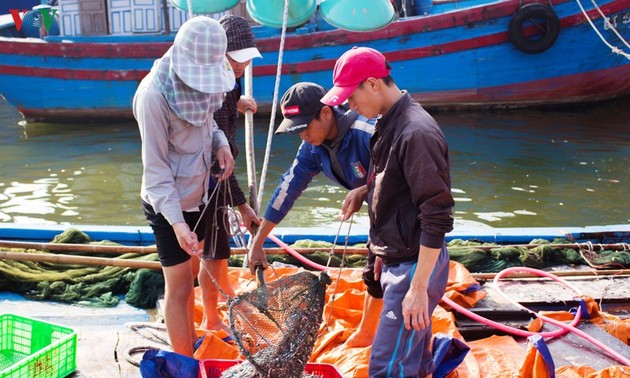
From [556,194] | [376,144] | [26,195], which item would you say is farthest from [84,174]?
[376,144]

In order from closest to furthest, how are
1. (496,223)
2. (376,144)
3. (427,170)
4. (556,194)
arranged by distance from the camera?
(427,170), (376,144), (496,223), (556,194)

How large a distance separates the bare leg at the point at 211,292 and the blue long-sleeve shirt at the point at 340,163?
0.47 metres

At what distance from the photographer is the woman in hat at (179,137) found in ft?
10.5

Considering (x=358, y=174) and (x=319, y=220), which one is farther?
(x=319, y=220)

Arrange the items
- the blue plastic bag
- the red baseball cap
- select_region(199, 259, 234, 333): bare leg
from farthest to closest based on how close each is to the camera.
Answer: select_region(199, 259, 234, 333): bare leg → the blue plastic bag → the red baseball cap

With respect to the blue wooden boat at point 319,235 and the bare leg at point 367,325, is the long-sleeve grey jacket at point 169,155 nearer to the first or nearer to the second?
the bare leg at point 367,325

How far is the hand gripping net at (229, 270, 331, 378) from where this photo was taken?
3.25 meters

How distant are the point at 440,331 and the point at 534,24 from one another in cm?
1053

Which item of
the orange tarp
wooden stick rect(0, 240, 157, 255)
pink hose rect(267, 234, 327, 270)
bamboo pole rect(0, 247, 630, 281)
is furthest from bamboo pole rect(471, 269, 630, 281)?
wooden stick rect(0, 240, 157, 255)

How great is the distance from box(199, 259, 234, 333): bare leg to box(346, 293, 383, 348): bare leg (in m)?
0.72

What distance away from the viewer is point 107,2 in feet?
47.1

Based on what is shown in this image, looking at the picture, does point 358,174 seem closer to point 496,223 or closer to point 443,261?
point 443,261

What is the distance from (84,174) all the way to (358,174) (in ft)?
26.6

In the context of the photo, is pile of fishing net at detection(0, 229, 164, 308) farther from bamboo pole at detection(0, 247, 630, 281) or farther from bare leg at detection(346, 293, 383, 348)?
bare leg at detection(346, 293, 383, 348)
